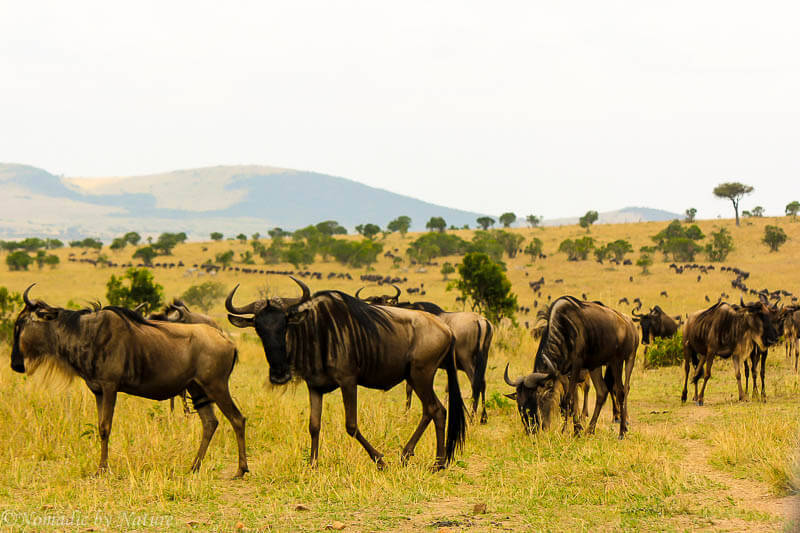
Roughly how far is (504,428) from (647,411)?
9.90 feet

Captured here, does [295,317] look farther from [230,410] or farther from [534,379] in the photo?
[534,379]

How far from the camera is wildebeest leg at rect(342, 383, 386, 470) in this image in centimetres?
746

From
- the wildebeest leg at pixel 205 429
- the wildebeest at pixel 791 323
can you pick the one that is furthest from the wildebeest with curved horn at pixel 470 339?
the wildebeest at pixel 791 323

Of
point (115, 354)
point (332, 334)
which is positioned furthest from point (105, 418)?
point (332, 334)

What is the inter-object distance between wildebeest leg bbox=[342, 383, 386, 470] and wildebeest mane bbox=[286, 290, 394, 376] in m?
0.30

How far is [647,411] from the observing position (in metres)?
11.9

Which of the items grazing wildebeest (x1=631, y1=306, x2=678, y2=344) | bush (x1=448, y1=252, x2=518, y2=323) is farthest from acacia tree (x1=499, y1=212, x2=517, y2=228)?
grazing wildebeest (x1=631, y1=306, x2=678, y2=344)

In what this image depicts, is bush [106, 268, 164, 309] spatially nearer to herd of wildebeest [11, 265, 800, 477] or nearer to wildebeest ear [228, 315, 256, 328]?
herd of wildebeest [11, 265, 800, 477]

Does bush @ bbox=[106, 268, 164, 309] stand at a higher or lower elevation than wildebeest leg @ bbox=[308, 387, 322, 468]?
higher

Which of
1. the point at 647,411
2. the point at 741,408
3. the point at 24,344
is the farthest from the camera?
the point at 647,411

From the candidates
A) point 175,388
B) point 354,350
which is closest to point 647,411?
point 354,350

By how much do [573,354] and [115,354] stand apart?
18.6 feet

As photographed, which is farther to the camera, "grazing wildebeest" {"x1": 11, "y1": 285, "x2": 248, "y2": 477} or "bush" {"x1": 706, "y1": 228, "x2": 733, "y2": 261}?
"bush" {"x1": 706, "y1": 228, "x2": 733, "y2": 261}

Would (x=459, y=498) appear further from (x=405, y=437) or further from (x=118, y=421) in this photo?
(x=118, y=421)
